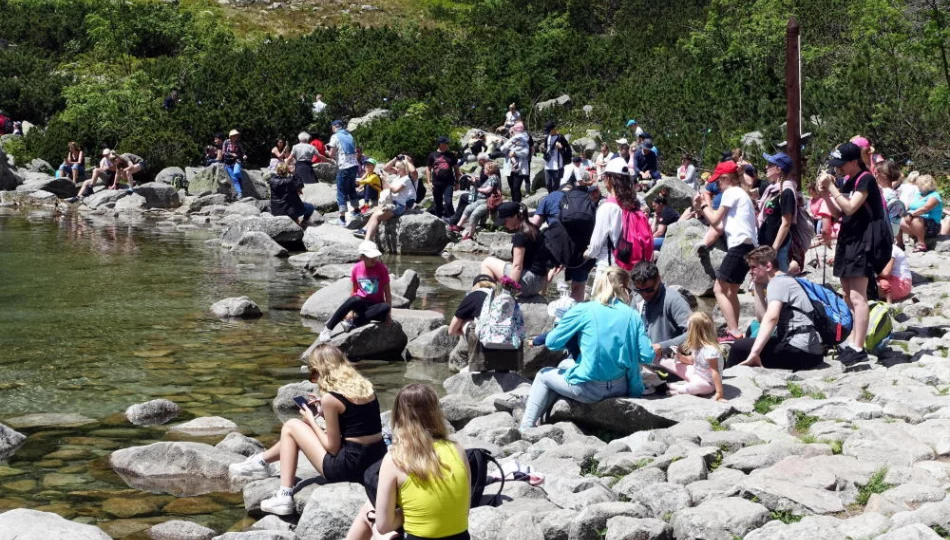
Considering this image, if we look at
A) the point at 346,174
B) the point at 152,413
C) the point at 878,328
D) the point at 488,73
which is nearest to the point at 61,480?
the point at 152,413

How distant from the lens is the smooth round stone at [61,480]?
7.52 metres

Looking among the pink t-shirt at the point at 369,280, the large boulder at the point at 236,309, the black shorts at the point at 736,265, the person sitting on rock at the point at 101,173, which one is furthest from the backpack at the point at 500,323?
the person sitting on rock at the point at 101,173

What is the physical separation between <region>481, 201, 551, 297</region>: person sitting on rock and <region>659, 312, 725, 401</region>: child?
2.30m

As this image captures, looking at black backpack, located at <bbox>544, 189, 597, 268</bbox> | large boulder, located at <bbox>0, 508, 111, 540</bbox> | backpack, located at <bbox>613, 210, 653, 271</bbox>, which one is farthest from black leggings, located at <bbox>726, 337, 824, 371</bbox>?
large boulder, located at <bbox>0, 508, 111, 540</bbox>

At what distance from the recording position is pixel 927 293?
11.9m

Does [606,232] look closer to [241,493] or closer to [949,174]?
[241,493]

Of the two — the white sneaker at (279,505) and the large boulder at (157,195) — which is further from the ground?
the large boulder at (157,195)

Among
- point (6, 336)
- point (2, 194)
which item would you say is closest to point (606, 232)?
point (6, 336)

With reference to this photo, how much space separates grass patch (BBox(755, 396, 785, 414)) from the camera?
818 cm

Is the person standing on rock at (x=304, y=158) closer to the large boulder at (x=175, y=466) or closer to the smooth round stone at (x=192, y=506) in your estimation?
the large boulder at (x=175, y=466)

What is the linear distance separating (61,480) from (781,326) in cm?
569

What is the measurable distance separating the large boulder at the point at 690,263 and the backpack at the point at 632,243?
4352 mm

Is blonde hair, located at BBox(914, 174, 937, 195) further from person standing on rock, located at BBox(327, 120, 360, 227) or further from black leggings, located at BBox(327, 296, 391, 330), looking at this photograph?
person standing on rock, located at BBox(327, 120, 360, 227)

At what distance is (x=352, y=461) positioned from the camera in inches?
268
